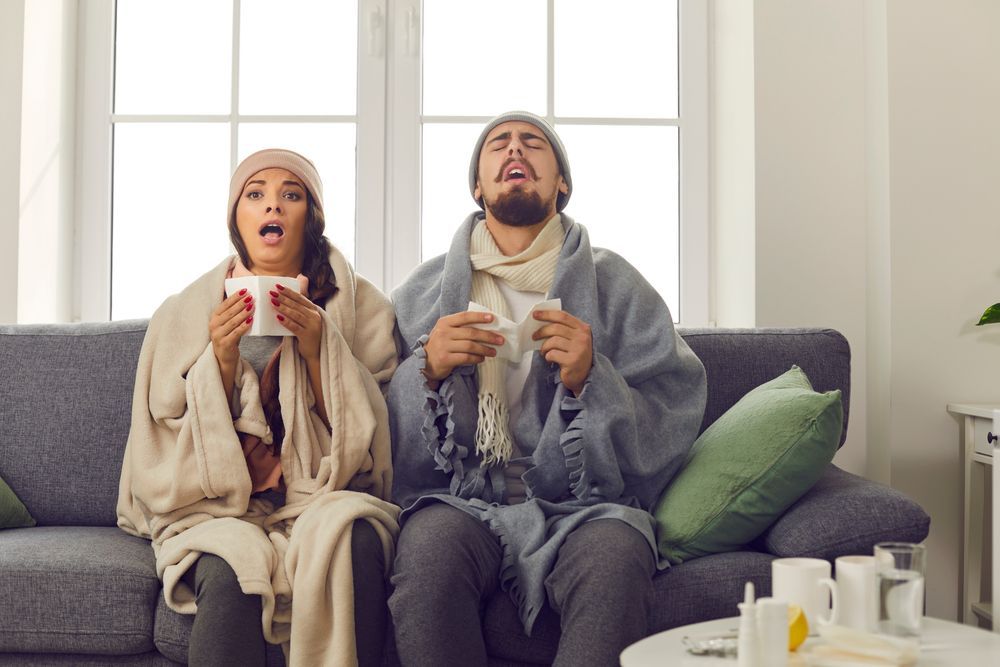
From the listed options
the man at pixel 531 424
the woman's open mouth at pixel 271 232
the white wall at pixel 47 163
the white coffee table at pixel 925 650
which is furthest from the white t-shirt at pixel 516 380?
the white wall at pixel 47 163

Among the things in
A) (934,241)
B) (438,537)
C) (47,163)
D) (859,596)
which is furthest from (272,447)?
(934,241)

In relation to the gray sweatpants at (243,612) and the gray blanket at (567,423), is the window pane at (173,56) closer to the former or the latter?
the gray blanket at (567,423)

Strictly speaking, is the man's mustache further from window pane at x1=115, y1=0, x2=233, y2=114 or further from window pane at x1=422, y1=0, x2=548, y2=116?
window pane at x1=115, y1=0, x2=233, y2=114

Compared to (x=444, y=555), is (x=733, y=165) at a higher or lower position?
higher

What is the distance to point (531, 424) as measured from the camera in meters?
1.92

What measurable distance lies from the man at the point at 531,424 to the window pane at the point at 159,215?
0.99m

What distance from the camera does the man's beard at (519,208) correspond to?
6.94ft

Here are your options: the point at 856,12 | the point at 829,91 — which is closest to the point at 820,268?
the point at 829,91

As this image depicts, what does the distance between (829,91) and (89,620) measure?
88.1 inches

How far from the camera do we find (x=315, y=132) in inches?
112

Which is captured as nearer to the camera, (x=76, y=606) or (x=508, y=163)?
(x=76, y=606)

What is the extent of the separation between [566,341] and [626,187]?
1.19 metres

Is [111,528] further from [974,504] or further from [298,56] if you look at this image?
[974,504]

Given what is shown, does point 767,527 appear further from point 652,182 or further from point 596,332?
point 652,182
